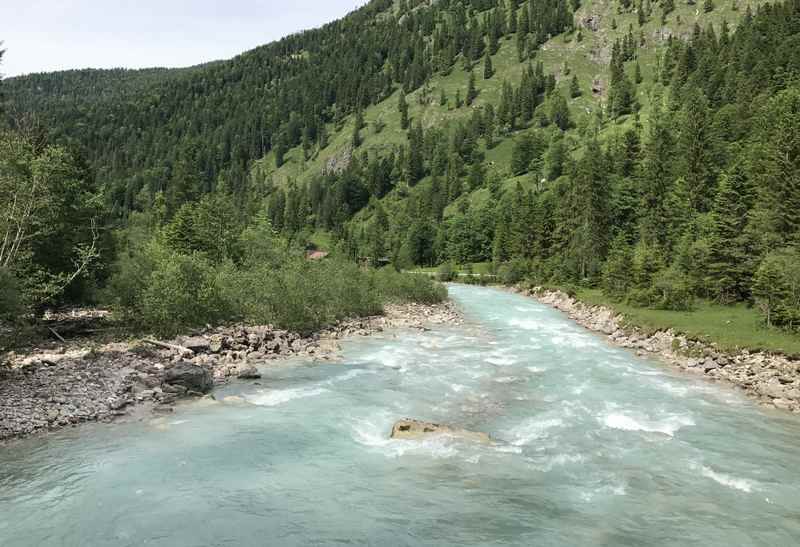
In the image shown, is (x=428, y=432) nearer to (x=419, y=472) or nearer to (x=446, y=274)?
(x=419, y=472)

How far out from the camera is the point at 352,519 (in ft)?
39.8

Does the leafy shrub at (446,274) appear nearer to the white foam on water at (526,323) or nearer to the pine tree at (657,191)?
the pine tree at (657,191)

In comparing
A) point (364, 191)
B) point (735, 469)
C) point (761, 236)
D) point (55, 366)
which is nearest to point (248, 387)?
point (55, 366)

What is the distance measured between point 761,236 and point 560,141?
12289 cm

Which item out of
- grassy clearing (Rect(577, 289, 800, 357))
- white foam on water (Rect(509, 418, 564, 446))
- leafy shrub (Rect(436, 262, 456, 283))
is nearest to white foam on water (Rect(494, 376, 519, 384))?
white foam on water (Rect(509, 418, 564, 446))

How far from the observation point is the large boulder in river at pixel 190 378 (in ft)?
72.2

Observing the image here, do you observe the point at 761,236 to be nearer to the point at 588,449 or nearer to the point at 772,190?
the point at 772,190

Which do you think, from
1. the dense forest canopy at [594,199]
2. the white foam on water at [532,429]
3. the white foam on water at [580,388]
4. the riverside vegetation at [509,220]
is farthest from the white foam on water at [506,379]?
the dense forest canopy at [594,199]

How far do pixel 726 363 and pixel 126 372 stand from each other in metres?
31.1

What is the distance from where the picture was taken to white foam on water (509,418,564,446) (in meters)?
17.7

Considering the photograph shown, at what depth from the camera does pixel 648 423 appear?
1948 cm

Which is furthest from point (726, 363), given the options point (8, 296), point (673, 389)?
point (8, 296)

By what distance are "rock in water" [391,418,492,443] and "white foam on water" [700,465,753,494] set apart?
6560mm

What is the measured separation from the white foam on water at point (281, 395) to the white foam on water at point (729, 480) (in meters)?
15.0
